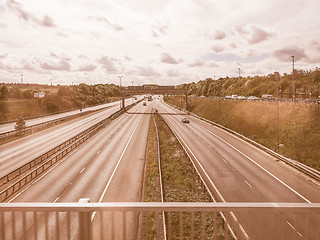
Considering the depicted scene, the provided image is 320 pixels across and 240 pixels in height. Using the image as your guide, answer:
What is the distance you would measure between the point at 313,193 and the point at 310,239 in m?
22.0

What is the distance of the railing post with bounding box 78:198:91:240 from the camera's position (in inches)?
142

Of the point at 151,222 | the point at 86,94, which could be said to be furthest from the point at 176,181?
the point at 86,94

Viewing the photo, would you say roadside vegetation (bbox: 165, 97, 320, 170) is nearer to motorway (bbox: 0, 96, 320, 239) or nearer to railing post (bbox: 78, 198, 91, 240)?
motorway (bbox: 0, 96, 320, 239)

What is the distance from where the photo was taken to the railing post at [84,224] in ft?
11.9

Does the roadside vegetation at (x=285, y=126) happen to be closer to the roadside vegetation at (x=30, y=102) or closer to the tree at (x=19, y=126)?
the tree at (x=19, y=126)

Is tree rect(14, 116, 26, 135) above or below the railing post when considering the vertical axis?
below

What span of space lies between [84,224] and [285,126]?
4882 cm

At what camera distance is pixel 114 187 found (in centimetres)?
2400

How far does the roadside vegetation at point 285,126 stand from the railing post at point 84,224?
32.6m

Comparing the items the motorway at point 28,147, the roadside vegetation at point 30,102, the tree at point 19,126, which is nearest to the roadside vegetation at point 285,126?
the motorway at point 28,147

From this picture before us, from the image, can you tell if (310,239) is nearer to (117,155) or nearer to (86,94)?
(117,155)

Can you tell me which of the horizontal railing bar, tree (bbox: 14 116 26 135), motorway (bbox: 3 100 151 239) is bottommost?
motorway (bbox: 3 100 151 239)

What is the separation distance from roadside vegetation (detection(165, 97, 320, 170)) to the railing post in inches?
1284

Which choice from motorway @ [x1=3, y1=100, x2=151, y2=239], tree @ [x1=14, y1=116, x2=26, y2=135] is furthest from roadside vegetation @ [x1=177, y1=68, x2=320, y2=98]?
tree @ [x1=14, y1=116, x2=26, y2=135]
